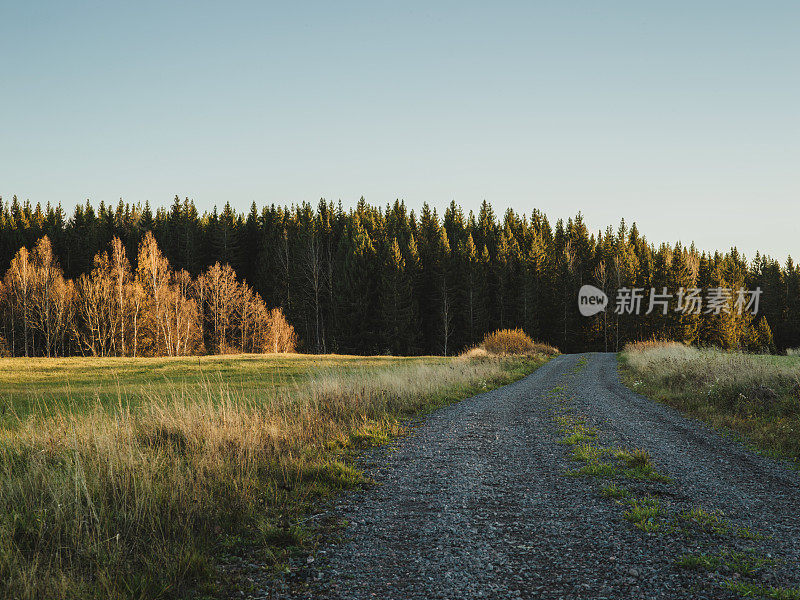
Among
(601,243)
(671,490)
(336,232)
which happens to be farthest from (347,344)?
(671,490)

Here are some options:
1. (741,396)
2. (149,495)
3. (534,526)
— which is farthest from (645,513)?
(741,396)

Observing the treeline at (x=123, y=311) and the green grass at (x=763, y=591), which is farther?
the treeline at (x=123, y=311)

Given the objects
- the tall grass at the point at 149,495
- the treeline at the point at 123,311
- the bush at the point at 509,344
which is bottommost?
the bush at the point at 509,344

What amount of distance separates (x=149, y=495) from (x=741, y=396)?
1637cm

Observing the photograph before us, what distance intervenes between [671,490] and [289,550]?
6030 millimetres

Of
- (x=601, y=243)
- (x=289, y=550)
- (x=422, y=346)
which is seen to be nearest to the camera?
(x=289, y=550)

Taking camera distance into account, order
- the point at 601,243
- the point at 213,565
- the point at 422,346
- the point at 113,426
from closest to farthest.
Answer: the point at 213,565 → the point at 113,426 → the point at 422,346 → the point at 601,243

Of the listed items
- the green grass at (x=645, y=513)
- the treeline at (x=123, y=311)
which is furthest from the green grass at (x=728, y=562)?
the treeline at (x=123, y=311)

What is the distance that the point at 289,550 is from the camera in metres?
5.10

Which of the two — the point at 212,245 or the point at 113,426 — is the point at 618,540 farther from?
the point at 212,245

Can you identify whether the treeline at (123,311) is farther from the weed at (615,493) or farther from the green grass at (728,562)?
the green grass at (728,562)

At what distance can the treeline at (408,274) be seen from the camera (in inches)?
2463

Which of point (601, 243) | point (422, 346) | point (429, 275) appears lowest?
point (422, 346)

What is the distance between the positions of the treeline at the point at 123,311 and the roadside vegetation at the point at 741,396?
149ft
